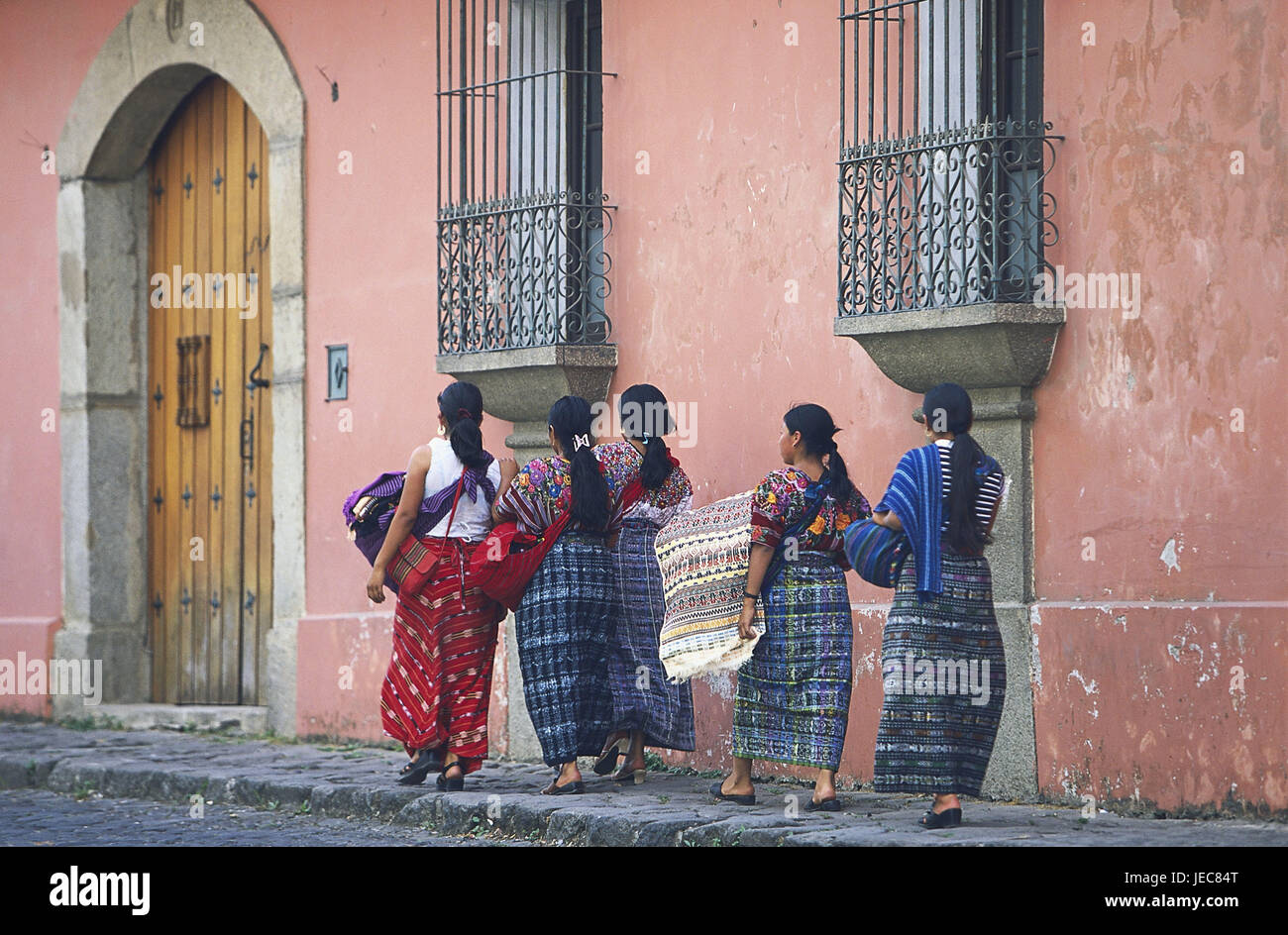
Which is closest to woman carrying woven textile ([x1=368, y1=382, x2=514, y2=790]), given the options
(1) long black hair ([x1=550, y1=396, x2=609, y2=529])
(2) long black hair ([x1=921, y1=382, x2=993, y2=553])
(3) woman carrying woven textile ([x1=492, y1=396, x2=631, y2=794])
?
(3) woman carrying woven textile ([x1=492, y1=396, x2=631, y2=794])

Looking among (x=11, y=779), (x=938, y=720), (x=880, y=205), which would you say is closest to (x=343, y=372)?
(x=11, y=779)

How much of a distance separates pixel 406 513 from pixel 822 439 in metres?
1.82

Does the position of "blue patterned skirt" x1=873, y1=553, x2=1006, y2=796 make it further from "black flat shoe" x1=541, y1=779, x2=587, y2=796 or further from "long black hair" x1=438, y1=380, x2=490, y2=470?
"long black hair" x1=438, y1=380, x2=490, y2=470

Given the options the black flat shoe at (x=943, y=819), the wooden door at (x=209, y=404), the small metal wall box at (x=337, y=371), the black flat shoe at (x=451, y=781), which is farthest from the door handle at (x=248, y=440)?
the black flat shoe at (x=943, y=819)

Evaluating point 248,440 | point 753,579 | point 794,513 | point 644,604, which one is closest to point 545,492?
point 644,604

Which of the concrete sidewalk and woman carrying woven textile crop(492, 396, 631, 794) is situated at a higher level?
woman carrying woven textile crop(492, 396, 631, 794)

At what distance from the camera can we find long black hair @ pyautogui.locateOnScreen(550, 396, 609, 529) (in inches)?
318

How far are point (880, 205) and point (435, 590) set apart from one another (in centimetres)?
240

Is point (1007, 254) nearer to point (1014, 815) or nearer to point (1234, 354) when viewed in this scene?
point (1234, 354)

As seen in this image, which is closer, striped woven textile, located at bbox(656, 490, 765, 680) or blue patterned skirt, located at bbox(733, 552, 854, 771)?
blue patterned skirt, located at bbox(733, 552, 854, 771)

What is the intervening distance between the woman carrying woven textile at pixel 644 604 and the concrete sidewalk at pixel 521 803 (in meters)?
0.24

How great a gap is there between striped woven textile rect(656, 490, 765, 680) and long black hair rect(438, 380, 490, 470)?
880 mm

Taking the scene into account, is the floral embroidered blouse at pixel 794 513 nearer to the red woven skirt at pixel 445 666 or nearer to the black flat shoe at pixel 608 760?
the red woven skirt at pixel 445 666

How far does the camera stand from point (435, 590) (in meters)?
8.30
